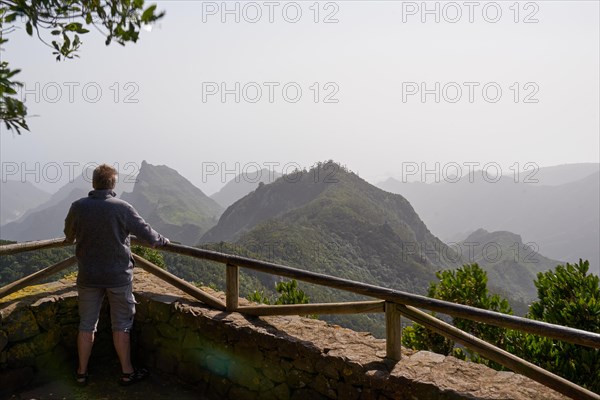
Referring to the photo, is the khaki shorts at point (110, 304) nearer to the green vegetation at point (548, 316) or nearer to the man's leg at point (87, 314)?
the man's leg at point (87, 314)

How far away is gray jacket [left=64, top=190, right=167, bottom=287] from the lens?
388 centimetres

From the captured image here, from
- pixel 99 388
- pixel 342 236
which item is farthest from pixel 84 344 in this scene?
pixel 342 236

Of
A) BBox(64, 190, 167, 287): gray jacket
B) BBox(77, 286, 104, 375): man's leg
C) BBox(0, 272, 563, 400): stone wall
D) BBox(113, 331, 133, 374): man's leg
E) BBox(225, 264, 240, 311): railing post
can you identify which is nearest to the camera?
BBox(0, 272, 563, 400): stone wall

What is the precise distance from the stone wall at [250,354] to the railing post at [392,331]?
0.08m

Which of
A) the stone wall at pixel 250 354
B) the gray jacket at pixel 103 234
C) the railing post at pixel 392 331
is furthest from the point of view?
the gray jacket at pixel 103 234

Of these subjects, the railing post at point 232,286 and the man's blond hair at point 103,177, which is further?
the railing post at point 232,286

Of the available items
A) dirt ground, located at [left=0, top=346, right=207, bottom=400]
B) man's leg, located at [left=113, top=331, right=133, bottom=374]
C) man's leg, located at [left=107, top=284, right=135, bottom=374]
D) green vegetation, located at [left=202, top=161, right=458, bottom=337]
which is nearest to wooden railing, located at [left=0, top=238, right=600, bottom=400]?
man's leg, located at [left=107, top=284, right=135, bottom=374]

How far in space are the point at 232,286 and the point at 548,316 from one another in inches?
163

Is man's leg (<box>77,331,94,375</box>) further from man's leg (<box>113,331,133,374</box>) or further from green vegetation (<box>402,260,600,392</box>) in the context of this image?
green vegetation (<box>402,260,600,392</box>)

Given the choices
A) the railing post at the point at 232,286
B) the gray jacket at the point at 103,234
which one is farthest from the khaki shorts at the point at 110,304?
the railing post at the point at 232,286

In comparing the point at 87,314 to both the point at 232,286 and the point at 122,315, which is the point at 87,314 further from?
the point at 232,286

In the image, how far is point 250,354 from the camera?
13.4 feet

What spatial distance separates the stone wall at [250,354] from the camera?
126 inches

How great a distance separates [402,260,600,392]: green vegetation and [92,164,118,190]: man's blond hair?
4.98m
